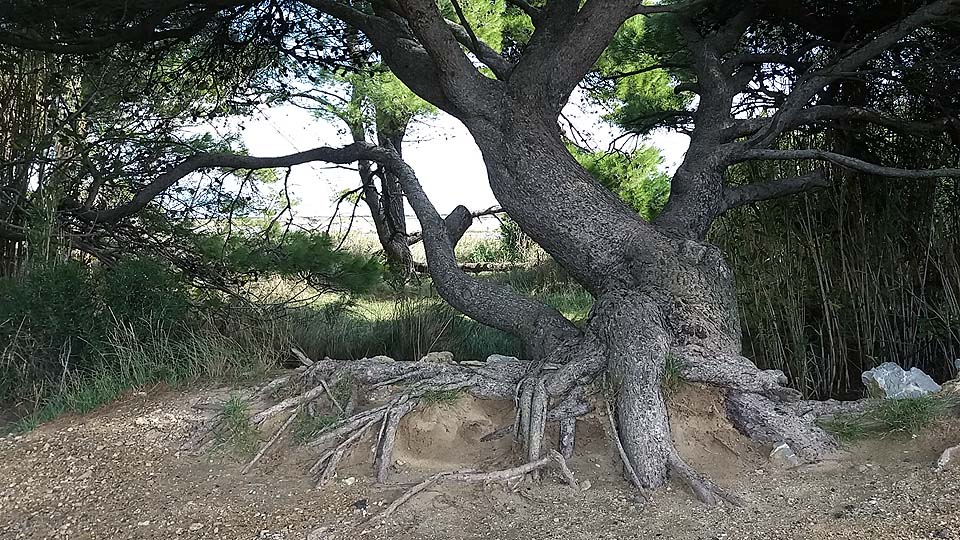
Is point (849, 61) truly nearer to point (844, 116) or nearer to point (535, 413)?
point (844, 116)

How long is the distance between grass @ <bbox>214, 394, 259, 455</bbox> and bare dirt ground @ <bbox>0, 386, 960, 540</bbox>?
61mm

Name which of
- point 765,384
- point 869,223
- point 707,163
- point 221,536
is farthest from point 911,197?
point 221,536

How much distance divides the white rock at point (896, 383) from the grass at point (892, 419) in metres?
0.39

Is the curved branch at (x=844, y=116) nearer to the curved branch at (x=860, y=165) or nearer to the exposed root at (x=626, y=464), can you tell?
the curved branch at (x=860, y=165)

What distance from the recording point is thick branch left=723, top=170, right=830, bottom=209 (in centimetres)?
384

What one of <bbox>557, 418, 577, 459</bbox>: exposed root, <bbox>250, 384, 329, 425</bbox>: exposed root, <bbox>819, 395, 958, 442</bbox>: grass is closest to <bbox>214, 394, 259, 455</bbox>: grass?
<bbox>250, 384, 329, 425</bbox>: exposed root

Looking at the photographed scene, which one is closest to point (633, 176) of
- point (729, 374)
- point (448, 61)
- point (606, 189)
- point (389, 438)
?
point (606, 189)

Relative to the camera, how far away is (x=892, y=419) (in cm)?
288

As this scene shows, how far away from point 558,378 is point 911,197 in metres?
2.65

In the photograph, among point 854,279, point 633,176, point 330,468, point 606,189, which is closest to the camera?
point 330,468

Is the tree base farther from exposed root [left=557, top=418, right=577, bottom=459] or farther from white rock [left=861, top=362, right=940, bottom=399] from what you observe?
white rock [left=861, top=362, right=940, bottom=399]

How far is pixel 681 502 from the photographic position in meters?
2.56

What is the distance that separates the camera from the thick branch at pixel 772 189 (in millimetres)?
3836

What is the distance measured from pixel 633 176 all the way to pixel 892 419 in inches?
130
